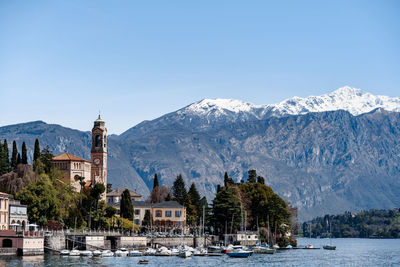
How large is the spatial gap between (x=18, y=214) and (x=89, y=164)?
53.2 m

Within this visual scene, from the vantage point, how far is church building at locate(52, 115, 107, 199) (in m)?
177

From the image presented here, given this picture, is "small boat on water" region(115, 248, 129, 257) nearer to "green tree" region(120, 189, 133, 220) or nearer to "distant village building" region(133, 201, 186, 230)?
"green tree" region(120, 189, 133, 220)

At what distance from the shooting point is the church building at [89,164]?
6959 inches

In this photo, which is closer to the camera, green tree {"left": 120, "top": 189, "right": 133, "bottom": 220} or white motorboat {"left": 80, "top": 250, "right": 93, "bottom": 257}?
white motorboat {"left": 80, "top": 250, "right": 93, "bottom": 257}

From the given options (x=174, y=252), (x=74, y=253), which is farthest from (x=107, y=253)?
(x=174, y=252)

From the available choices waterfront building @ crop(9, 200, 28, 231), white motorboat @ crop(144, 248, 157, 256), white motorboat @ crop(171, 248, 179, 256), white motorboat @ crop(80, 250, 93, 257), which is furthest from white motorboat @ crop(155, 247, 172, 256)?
waterfront building @ crop(9, 200, 28, 231)

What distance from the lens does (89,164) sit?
612 ft

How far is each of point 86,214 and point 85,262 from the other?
35.8 meters

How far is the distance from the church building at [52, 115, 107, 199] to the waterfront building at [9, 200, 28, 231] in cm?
3115

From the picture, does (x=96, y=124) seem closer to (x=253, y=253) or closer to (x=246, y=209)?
(x=246, y=209)

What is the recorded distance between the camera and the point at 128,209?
172750 millimetres

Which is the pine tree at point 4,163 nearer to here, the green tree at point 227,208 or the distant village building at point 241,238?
the green tree at point 227,208

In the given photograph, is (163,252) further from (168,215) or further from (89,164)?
(168,215)

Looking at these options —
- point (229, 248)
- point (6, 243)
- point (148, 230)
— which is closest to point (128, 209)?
point (148, 230)
